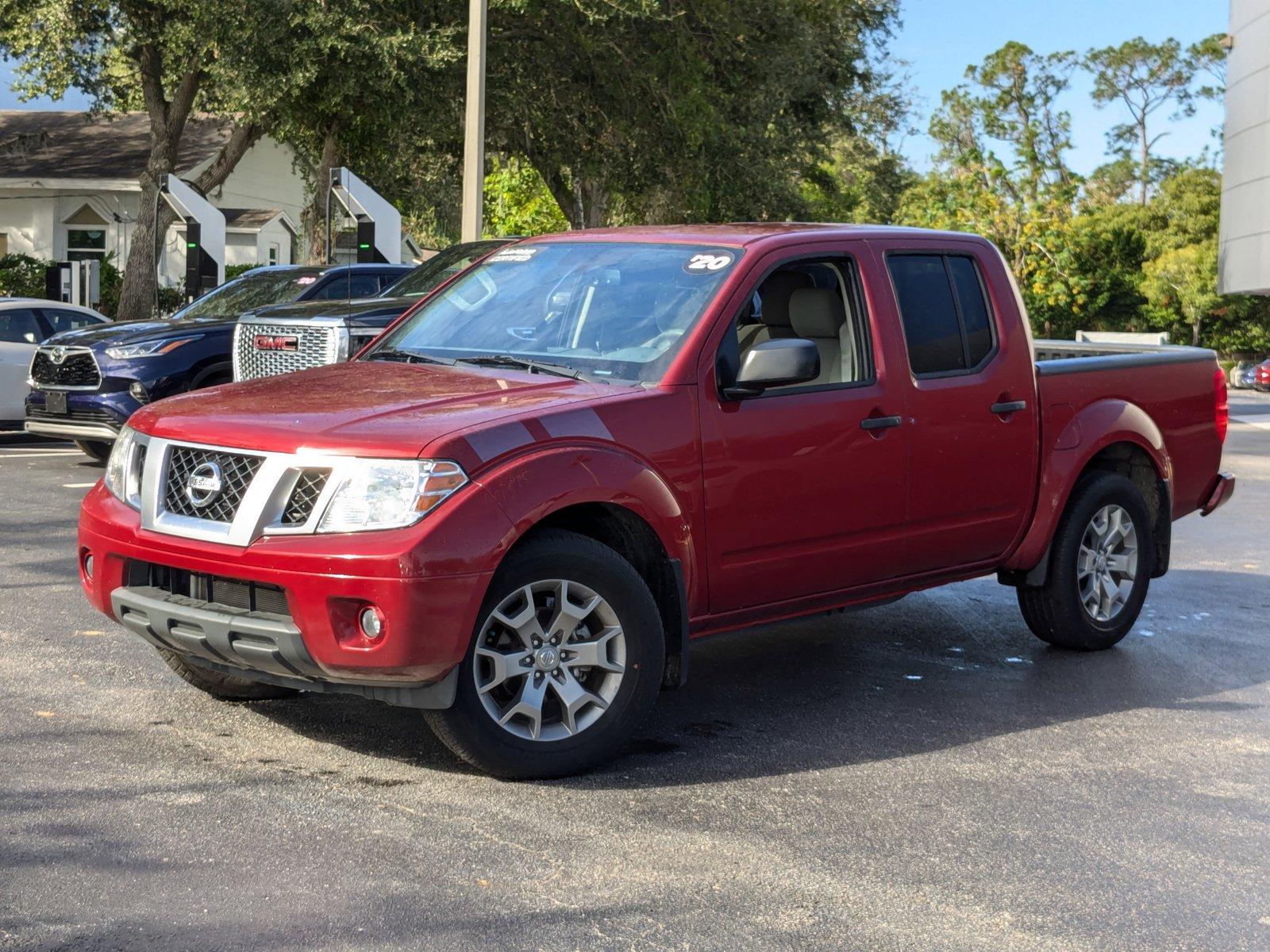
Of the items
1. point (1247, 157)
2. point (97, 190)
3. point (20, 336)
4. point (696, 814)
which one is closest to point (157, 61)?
point (97, 190)

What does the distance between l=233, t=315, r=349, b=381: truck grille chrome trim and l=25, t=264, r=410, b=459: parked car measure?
84 centimetres

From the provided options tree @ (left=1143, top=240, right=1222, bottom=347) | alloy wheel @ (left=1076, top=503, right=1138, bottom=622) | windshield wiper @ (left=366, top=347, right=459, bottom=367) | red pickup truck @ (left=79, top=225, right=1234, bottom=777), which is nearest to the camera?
red pickup truck @ (left=79, top=225, right=1234, bottom=777)

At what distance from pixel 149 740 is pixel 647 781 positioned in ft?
5.72

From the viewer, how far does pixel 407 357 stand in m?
6.37

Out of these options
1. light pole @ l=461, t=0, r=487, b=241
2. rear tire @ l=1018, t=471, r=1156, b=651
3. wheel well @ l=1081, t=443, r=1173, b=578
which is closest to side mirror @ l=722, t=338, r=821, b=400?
rear tire @ l=1018, t=471, r=1156, b=651

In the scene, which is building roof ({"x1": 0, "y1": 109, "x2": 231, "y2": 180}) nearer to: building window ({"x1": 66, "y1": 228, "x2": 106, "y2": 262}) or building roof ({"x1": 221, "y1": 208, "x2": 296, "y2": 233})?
building window ({"x1": 66, "y1": 228, "x2": 106, "y2": 262})

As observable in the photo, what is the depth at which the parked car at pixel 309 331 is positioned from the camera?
12.4 metres

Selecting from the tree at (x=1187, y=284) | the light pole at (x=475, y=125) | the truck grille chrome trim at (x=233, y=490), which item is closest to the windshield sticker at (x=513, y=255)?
the truck grille chrome trim at (x=233, y=490)

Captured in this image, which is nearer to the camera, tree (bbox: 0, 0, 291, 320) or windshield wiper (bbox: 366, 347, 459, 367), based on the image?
windshield wiper (bbox: 366, 347, 459, 367)

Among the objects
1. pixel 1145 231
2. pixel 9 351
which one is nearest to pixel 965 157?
pixel 1145 231

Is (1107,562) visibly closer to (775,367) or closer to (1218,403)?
(1218,403)

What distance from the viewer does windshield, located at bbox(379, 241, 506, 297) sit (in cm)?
1360

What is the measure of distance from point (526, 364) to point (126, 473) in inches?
57.1

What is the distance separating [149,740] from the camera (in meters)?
5.62
